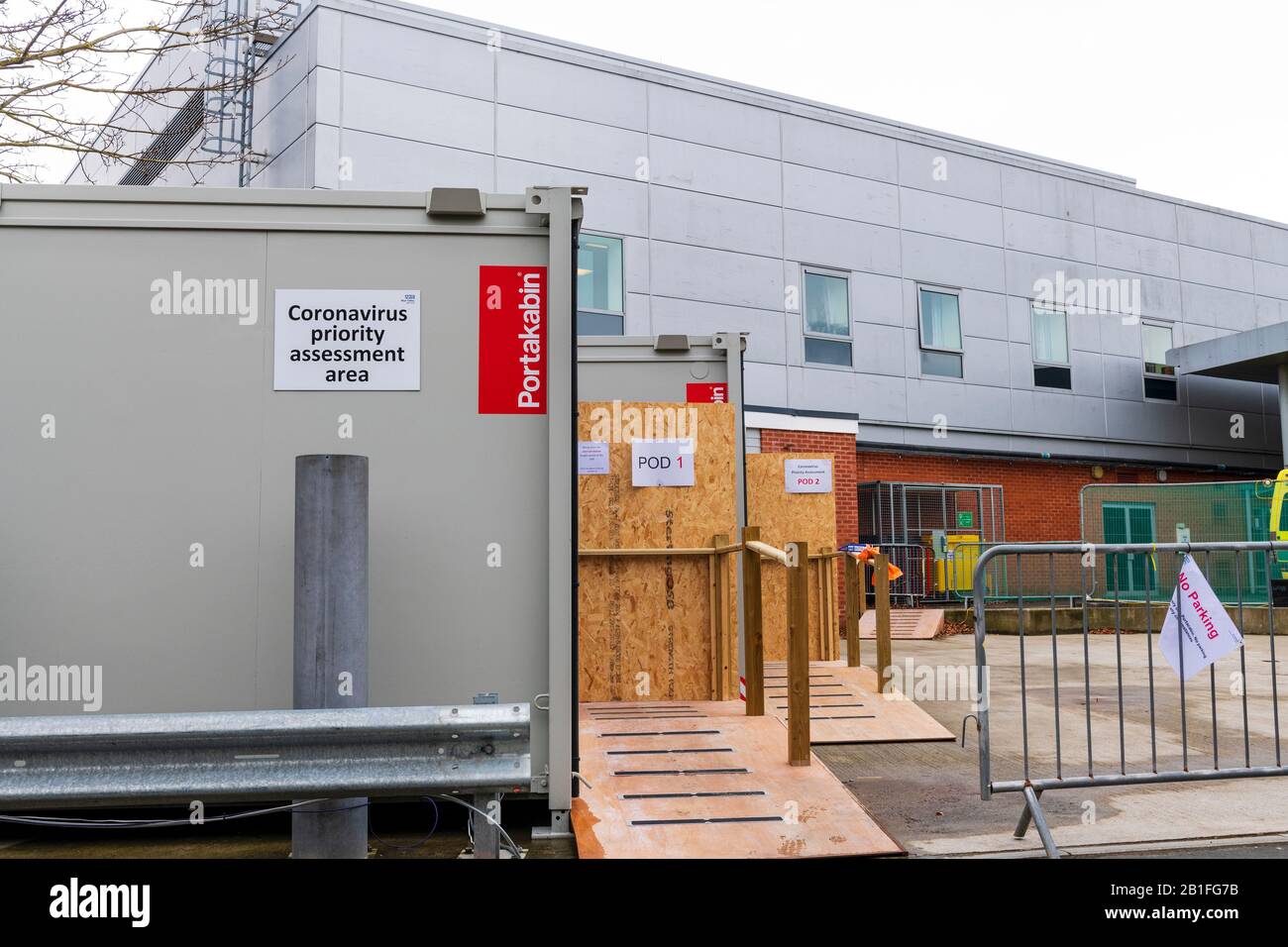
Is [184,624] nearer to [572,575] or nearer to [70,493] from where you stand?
[70,493]

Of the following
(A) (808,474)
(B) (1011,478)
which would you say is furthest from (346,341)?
(B) (1011,478)

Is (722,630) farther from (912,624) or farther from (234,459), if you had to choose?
(912,624)

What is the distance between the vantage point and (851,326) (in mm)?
21453

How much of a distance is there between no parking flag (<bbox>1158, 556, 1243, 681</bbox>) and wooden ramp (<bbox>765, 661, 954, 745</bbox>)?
7.06 ft

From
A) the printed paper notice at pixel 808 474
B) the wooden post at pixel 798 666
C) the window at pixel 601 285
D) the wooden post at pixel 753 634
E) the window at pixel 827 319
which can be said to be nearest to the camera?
the wooden post at pixel 798 666

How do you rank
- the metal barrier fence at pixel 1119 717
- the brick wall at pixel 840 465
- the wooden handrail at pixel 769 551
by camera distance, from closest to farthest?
the metal barrier fence at pixel 1119 717 < the wooden handrail at pixel 769 551 < the brick wall at pixel 840 465

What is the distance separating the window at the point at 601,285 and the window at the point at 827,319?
4462mm

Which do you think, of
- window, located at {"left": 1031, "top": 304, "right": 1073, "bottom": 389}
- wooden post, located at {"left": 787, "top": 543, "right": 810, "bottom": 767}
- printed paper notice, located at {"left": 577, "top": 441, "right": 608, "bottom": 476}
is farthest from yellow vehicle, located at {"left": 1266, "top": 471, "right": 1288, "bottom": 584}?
wooden post, located at {"left": 787, "top": 543, "right": 810, "bottom": 767}

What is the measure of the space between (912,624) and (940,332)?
25.1 ft

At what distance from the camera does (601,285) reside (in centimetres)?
1847


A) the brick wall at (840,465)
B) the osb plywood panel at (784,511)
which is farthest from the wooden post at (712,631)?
the brick wall at (840,465)

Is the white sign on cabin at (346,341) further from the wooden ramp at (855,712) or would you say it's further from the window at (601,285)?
the window at (601,285)

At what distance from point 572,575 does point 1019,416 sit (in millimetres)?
20952

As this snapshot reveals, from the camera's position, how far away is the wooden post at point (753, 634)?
23.4 ft
